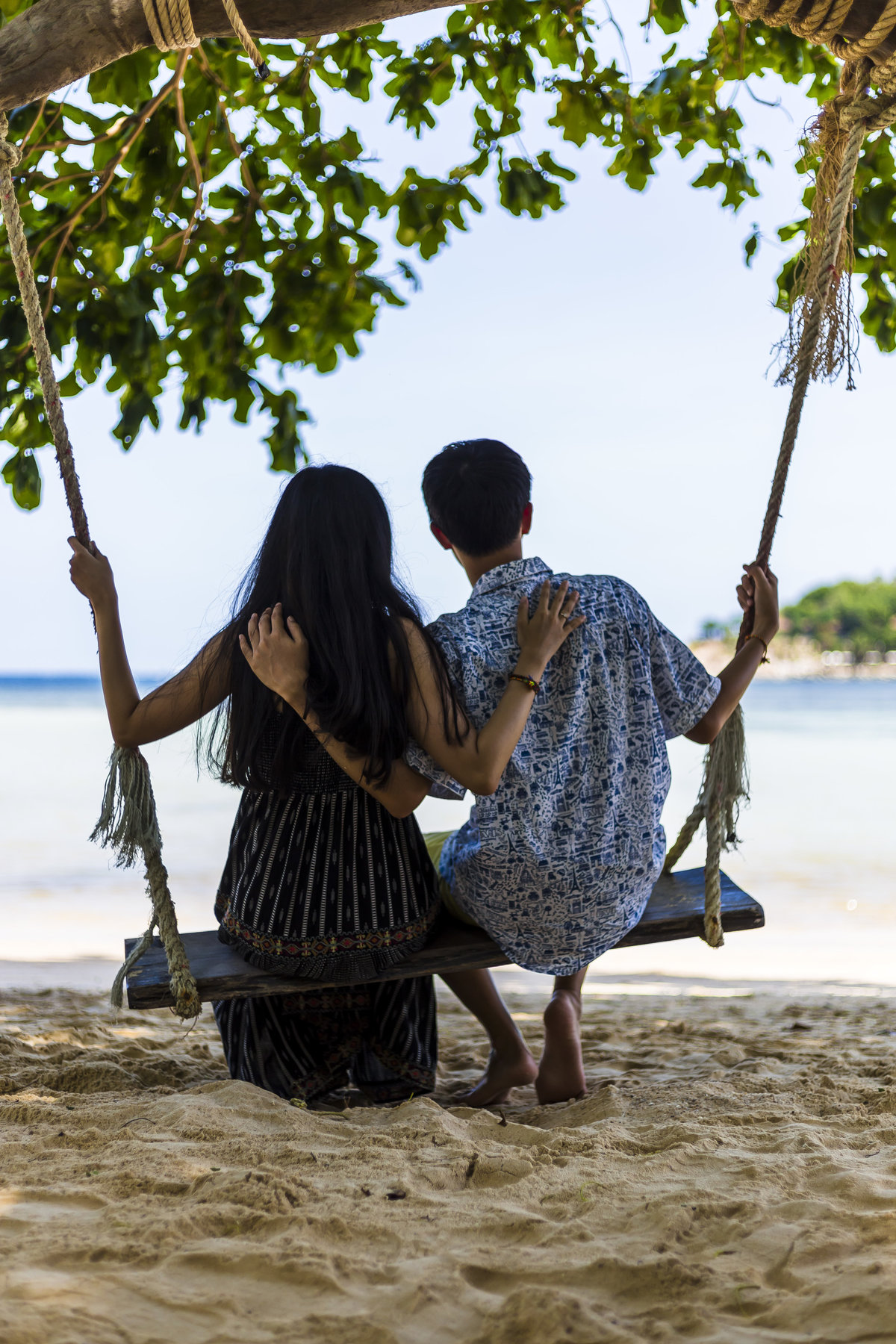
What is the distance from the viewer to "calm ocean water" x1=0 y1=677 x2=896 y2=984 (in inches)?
185

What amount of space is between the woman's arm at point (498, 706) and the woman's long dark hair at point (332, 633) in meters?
0.02

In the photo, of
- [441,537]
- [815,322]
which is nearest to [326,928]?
[441,537]

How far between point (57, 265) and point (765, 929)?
173 inches

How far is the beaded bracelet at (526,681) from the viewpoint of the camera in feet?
5.89

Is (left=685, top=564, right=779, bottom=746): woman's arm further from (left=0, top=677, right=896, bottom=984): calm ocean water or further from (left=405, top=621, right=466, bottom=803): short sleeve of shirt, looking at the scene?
(left=405, top=621, right=466, bottom=803): short sleeve of shirt

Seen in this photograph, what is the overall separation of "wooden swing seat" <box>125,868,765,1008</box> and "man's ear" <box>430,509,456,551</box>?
720 mm

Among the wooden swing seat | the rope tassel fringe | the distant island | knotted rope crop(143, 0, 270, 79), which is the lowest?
the wooden swing seat

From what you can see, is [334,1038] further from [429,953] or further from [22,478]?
[22,478]

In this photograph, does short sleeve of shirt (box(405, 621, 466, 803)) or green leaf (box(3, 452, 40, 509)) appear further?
green leaf (box(3, 452, 40, 509))

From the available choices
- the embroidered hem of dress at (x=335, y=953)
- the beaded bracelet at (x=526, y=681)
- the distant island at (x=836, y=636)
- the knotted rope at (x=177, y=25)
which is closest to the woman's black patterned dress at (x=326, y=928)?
the embroidered hem of dress at (x=335, y=953)

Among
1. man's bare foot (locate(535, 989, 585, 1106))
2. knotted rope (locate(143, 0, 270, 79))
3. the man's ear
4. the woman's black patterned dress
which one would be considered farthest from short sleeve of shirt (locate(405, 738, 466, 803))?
knotted rope (locate(143, 0, 270, 79))

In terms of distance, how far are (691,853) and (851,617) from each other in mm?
27888

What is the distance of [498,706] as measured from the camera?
1.80 m

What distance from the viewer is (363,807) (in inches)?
75.5
